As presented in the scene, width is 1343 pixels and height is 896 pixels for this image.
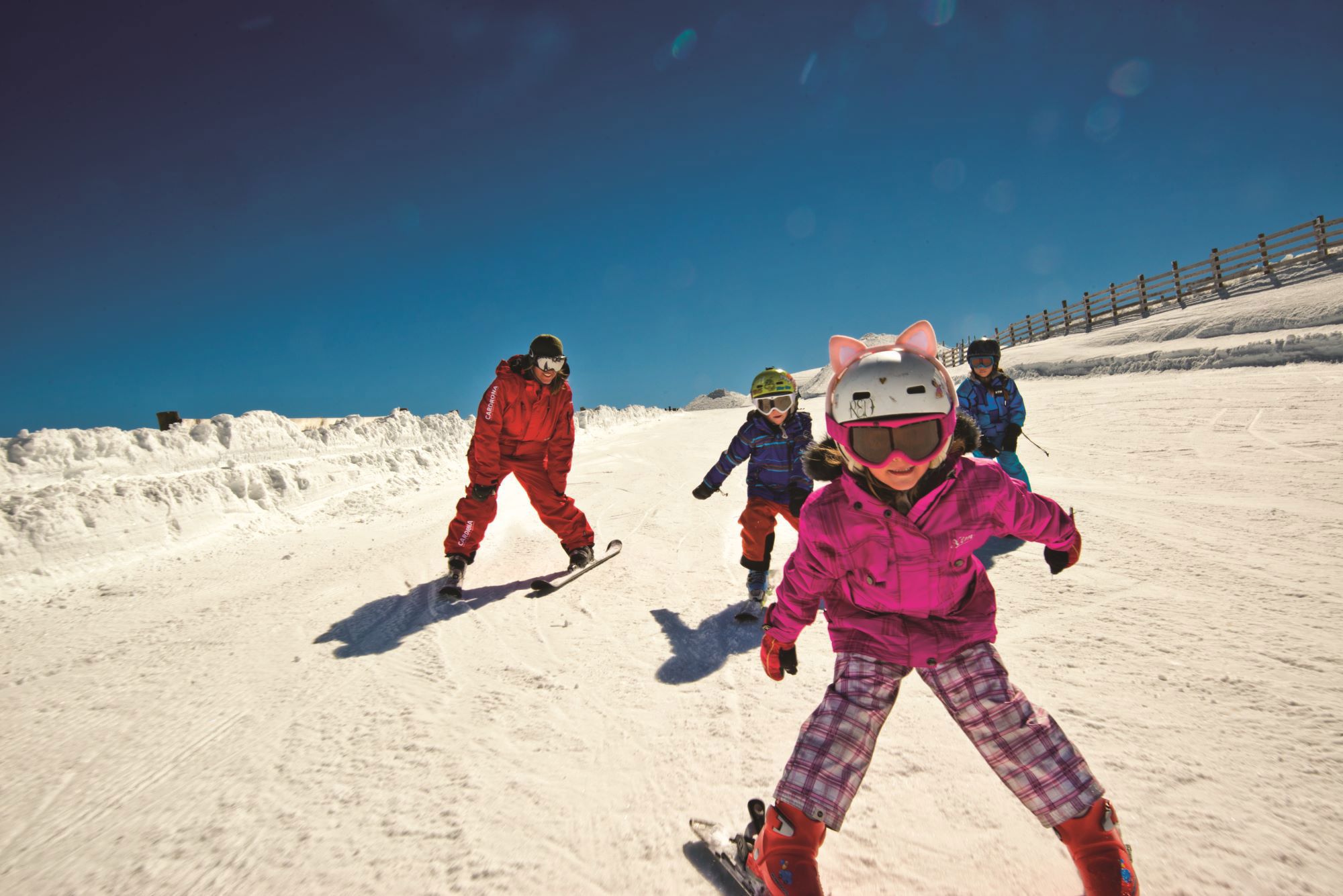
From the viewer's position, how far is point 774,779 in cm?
197

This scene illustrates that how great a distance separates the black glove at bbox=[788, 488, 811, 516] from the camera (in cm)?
380

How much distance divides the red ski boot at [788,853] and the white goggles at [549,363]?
3578 mm

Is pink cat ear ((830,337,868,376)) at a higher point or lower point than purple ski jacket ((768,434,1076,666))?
higher

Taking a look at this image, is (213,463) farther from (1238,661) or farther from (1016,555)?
(1238,661)

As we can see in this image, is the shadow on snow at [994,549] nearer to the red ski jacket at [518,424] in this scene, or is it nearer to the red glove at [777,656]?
the red glove at [777,656]

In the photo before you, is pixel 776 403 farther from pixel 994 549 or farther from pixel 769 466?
pixel 994 549

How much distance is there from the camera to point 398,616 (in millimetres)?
3664

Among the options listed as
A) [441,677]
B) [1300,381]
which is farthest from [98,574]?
[1300,381]

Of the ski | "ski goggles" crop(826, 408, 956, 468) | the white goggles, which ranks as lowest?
the ski

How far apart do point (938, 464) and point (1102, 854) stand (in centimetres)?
105

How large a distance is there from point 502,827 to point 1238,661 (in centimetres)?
312

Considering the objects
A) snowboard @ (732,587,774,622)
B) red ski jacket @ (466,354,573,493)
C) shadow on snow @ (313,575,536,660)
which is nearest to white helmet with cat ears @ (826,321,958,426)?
snowboard @ (732,587,774,622)

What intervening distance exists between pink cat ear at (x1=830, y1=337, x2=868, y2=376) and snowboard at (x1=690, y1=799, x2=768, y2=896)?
1.40 m

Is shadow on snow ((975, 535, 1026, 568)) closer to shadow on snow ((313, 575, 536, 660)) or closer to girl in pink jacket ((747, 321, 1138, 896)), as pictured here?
girl in pink jacket ((747, 321, 1138, 896))
